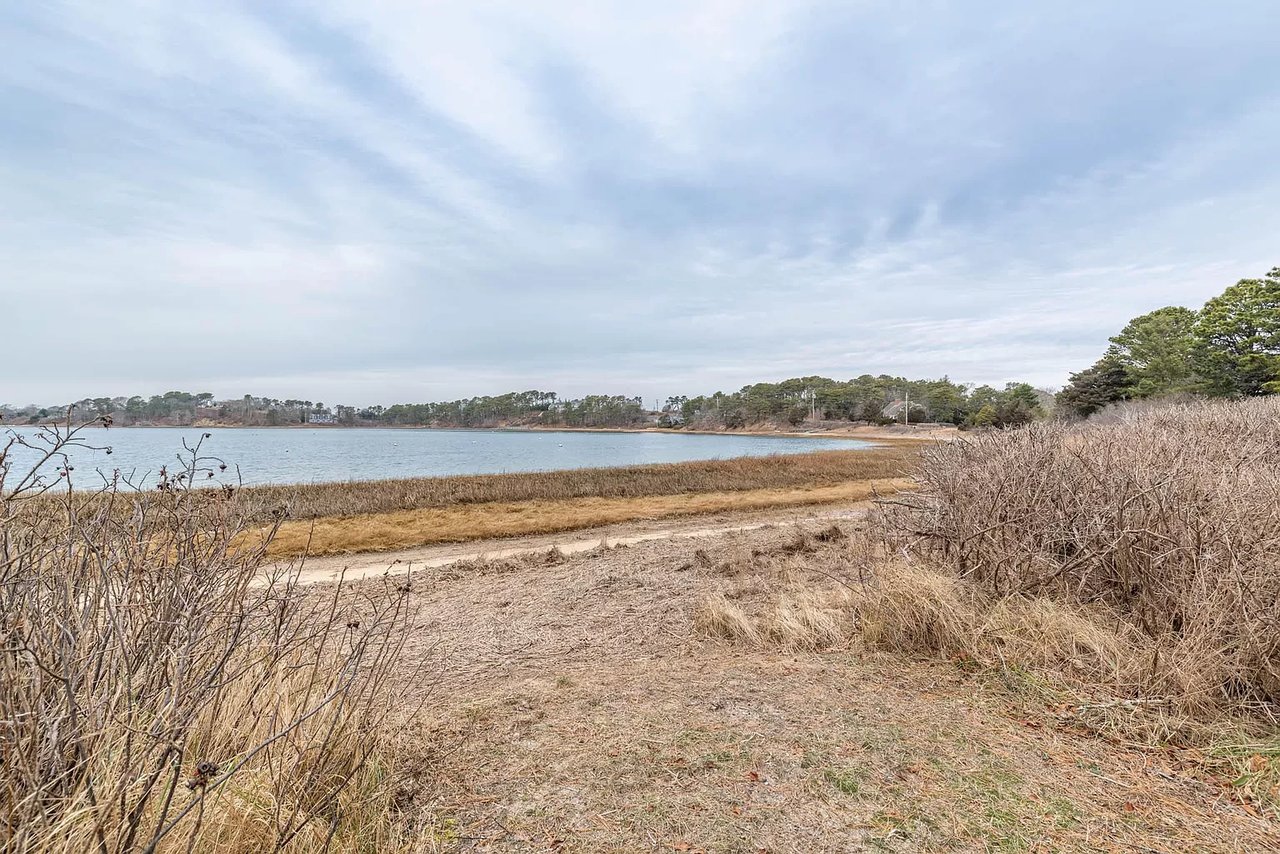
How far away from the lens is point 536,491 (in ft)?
76.3

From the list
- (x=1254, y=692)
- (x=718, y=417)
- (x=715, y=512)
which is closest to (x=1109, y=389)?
(x=715, y=512)

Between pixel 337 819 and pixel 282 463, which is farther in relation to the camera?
pixel 282 463

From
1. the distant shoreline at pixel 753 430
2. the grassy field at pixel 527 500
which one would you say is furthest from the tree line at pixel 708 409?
the grassy field at pixel 527 500

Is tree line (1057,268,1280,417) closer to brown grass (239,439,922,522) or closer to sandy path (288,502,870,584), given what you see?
brown grass (239,439,922,522)

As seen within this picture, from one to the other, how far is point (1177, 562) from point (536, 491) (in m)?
20.7

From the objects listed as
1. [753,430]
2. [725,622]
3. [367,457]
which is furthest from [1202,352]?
[753,430]

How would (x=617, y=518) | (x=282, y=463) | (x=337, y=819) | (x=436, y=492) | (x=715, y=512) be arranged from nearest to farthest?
(x=337, y=819) < (x=617, y=518) < (x=715, y=512) < (x=436, y=492) < (x=282, y=463)

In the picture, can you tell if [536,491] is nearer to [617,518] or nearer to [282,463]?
[617,518]

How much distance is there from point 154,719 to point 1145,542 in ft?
20.8

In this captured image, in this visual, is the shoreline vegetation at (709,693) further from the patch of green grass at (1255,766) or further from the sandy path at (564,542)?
the sandy path at (564,542)

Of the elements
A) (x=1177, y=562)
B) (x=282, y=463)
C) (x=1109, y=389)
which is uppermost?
(x=1109, y=389)

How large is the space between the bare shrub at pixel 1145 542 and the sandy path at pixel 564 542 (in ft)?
25.8

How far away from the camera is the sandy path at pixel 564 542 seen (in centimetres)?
1236

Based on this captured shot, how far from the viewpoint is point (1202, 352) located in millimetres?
38375
